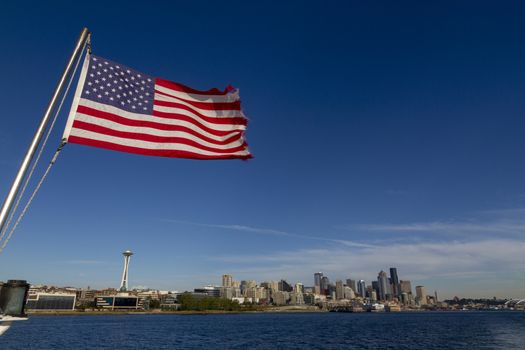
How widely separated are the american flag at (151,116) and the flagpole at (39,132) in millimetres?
1894

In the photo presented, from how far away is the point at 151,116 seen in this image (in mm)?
13625

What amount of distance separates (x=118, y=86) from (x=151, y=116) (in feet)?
5.08

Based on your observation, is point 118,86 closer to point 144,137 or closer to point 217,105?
point 144,137

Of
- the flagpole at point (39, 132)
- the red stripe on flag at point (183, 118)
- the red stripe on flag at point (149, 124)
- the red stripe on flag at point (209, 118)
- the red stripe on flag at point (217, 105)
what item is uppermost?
the red stripe on flag at point (217, 105)

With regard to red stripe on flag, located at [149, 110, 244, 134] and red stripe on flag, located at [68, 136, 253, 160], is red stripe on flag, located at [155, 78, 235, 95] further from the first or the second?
red stripe on flag, located at [68, 136, 253, 160]

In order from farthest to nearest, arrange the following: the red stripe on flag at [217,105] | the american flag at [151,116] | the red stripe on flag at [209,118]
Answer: the red stripe on flag at [217,105]
the red stripe on flag at [209,118]
the american flag at [151,116]

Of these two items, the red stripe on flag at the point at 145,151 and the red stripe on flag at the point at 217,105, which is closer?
the red stripe on flag at the point at 145,151

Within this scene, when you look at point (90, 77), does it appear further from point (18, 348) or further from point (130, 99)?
point (18, 348)

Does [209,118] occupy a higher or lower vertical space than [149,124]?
higher

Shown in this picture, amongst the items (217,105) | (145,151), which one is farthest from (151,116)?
(217,105)

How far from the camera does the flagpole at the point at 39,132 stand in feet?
25.5

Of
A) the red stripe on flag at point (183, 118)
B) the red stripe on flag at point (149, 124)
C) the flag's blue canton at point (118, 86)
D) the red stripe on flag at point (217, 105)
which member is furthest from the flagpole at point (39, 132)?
the red stripe on flag at point (217, 105)

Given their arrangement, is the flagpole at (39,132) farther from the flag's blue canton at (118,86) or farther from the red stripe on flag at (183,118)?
the red stripe on flag at (183,118)

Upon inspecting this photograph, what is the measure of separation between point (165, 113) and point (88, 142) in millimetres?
3619
